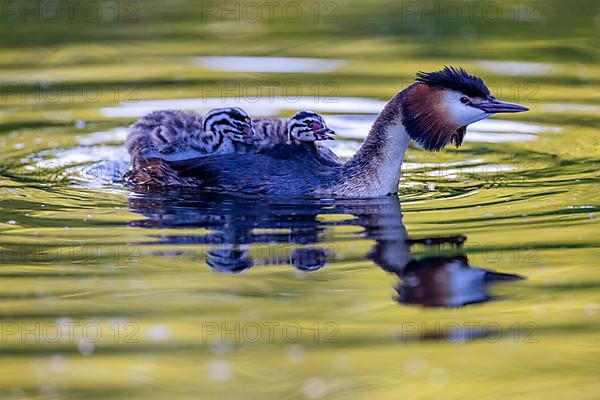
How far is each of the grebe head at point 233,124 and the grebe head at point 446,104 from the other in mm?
1327

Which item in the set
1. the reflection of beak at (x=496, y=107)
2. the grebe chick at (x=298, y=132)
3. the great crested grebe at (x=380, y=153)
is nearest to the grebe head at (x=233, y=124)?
the grebe chick at (x=298, y=132)

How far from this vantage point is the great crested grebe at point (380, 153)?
920 cm

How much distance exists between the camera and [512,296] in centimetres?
705

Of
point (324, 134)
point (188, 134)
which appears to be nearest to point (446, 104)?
point (324, 134)

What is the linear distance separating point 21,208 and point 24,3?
8.69 m

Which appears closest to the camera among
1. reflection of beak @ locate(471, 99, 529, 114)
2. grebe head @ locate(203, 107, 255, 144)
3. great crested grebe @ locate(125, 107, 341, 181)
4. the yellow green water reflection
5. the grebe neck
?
the yellow green water reflection

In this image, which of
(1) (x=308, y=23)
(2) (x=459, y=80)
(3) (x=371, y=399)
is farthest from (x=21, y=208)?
(1) (x=308, y=23)

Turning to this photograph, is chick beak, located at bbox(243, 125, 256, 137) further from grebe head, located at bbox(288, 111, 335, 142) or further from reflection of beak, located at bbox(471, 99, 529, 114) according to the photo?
reflection of beak, located at bbox(471, 99, 529, 114)

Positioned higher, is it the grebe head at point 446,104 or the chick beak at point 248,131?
the grebe head at point 446,104

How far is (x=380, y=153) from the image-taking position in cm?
945

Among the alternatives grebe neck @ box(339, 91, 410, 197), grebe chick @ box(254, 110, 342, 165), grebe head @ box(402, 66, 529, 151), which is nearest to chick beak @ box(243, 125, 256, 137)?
grebe chick @ box(254, 110, 342, 165)

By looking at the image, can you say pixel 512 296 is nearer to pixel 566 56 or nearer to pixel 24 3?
pixel 566 56

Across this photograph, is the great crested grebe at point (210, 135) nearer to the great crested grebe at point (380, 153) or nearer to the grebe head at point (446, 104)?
the great crested grebe at point (380, 153)

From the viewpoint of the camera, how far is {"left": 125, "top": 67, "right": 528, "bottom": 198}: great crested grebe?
920cm
